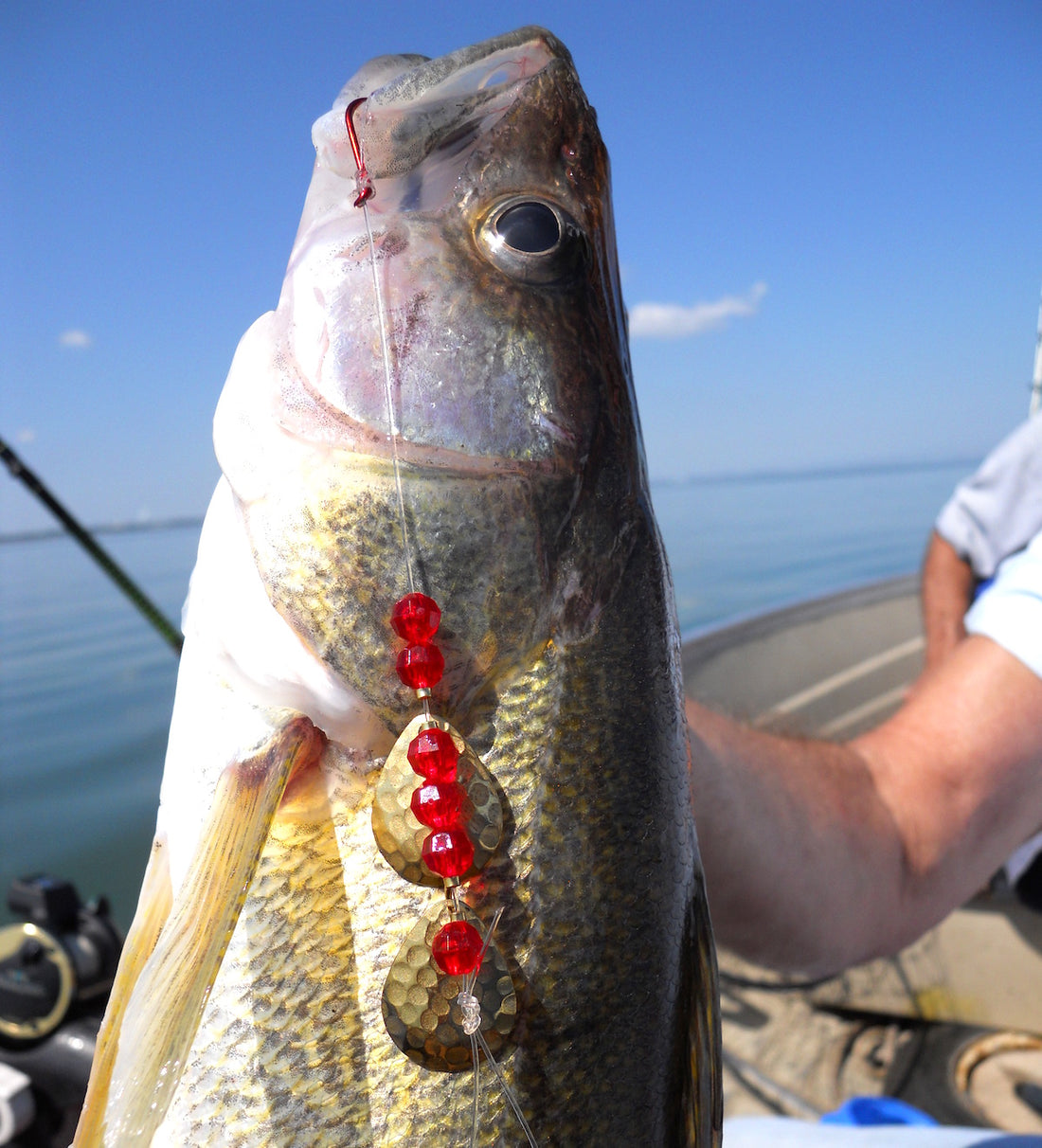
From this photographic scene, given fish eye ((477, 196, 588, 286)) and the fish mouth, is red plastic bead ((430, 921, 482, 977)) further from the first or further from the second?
fish eye ((477, 196, 588, 286))

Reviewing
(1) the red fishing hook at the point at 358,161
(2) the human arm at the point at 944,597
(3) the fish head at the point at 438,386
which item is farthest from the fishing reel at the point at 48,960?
(2) the human arm at the point at 944,597

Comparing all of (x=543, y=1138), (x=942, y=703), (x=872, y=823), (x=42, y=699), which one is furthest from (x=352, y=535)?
(x=42, y=699)

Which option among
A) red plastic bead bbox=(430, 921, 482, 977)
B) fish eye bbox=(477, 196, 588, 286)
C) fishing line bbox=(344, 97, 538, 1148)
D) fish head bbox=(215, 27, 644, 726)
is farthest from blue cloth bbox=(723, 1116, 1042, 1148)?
fish eye bbox=(477, 196, 588, 286)

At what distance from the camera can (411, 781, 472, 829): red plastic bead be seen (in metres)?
0.85

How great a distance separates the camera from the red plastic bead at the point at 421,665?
2.99 feet

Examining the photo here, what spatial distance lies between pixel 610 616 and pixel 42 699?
1362 cm

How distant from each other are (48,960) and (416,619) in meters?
2.24

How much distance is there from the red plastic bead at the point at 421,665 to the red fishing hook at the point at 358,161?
1.69 feet

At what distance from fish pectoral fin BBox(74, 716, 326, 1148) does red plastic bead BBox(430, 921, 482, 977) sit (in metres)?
0.22

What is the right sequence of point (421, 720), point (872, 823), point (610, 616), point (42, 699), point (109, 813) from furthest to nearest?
point (42, 699), point (109, 813), point (872, 823), point (610, 616), point (421, 720)

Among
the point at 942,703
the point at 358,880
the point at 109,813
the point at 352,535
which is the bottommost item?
the point at 109,813

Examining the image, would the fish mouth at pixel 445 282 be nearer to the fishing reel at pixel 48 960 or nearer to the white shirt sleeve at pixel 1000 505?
the fishing reel at pixel 48 960

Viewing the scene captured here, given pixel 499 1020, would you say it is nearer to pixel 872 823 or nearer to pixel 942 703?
pixel 872 823

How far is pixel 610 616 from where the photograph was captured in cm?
106
